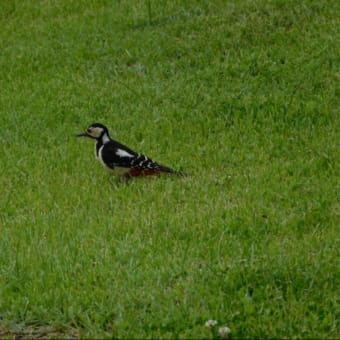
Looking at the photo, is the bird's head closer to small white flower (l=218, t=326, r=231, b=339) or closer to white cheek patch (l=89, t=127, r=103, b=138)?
white cheek patch (l=89, t=127, r=103, b=138)

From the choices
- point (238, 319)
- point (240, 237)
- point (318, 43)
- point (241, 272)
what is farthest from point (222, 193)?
point (318, 43)

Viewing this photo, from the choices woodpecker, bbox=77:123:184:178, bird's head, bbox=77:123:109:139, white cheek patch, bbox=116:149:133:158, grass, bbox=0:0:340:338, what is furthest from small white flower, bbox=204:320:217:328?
bird's head, bbox=77:123:109:139

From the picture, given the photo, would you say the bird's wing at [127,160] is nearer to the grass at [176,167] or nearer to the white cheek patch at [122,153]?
the white cheek patch at [122,153]

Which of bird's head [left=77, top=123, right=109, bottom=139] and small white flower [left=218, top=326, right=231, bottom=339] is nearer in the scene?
small white flower [left=218, top=326, right=231, bottom=339]

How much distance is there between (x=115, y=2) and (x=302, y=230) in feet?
33.3

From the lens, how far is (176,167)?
9023 millimetres

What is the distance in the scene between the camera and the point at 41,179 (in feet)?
29.1

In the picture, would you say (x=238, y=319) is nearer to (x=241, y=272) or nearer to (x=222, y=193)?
(x=241, y=272)

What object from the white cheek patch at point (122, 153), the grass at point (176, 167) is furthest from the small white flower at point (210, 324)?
the white cheek patch at point (122, 153)

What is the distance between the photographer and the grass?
18.1ft

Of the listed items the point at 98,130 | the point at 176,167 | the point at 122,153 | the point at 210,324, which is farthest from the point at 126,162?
the point at 210,324

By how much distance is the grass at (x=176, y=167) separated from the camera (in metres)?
5.51

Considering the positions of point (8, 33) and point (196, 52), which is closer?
point (196, 52)

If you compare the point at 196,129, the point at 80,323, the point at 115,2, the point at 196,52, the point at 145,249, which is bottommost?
the point at 80,323
